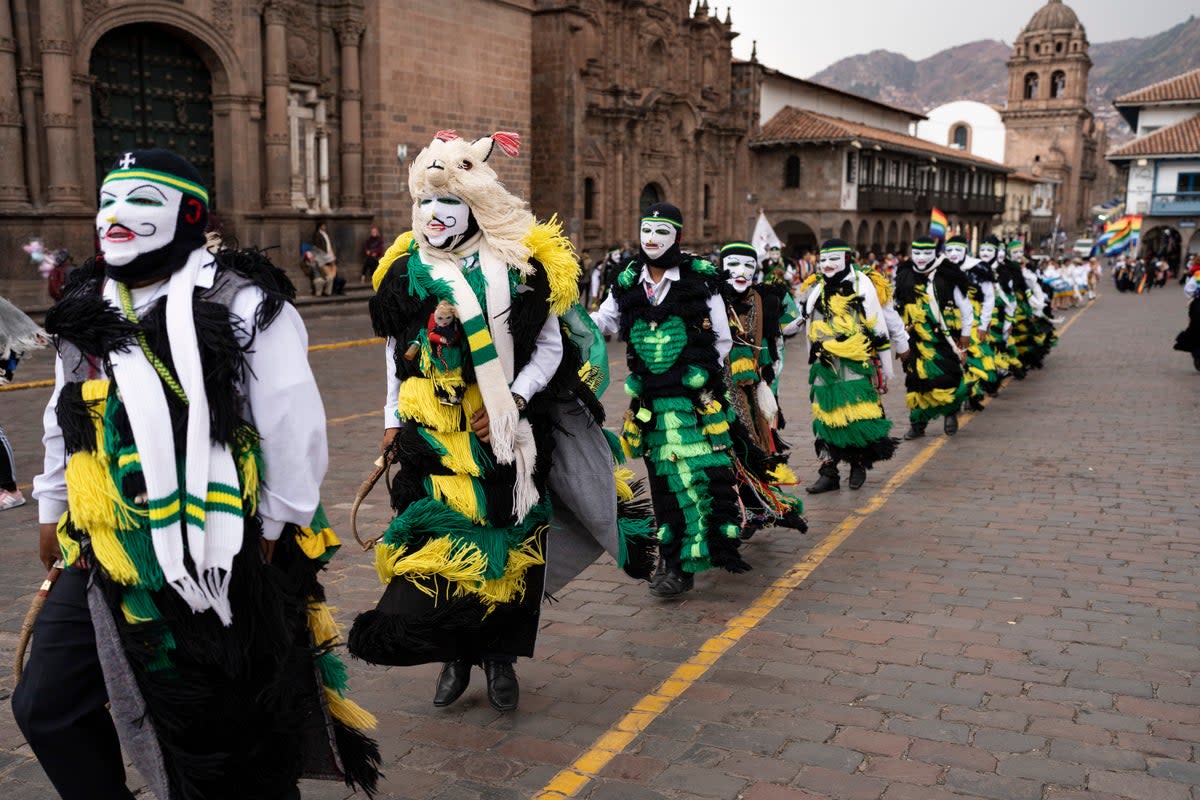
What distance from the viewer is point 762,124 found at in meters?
51.8

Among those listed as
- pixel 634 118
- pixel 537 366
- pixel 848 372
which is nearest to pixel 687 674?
pixel 537 366

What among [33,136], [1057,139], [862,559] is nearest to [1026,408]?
[862,559]

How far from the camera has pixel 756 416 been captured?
7.28 m

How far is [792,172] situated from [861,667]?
49.2 m

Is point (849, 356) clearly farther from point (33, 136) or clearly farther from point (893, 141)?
point (893, 141)

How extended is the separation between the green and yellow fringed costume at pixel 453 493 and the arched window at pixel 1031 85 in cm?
10087

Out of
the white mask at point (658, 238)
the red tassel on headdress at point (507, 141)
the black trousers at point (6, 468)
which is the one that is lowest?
the black trousers at point (6, 468)

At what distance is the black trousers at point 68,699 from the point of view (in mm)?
2764

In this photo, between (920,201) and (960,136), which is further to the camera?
(960,136)

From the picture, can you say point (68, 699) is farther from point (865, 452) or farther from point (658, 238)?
point (865, 452)

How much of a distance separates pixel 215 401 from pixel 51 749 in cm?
95

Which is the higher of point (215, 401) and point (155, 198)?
point (155, 198)

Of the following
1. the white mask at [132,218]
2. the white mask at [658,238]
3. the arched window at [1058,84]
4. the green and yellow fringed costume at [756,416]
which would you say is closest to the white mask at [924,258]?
the green and yellow fringed costume at [756,416]

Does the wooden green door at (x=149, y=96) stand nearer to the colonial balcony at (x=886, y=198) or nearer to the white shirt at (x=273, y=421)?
the white shirt at (x=273, y=421)
